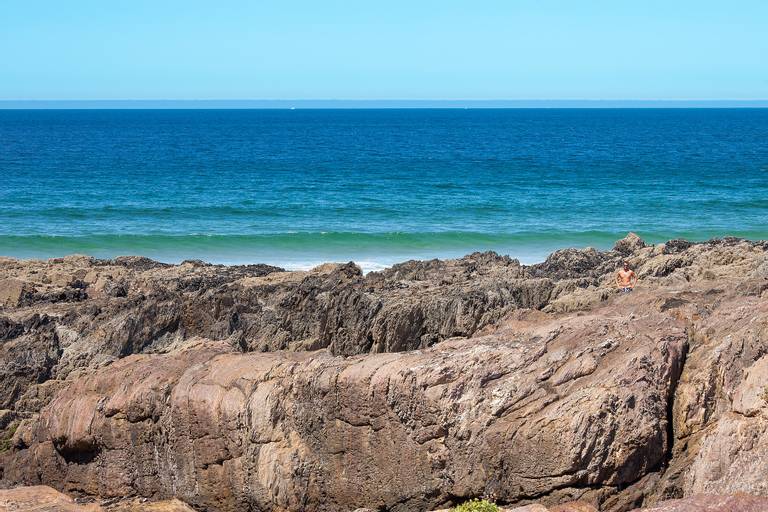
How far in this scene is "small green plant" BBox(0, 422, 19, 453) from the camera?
1572 centimetres

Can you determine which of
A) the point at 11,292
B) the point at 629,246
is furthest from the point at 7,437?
the point at 629,246

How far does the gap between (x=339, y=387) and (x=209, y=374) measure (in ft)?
7.29

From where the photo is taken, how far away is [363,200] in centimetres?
5912

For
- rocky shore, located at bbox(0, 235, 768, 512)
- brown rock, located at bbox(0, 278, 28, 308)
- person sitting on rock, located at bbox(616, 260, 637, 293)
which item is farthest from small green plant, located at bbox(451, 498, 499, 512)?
brown rock, located at bbox(0, 278, 28, 308)

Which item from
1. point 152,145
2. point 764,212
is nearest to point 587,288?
point 764,212

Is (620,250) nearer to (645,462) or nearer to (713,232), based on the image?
(645,462)

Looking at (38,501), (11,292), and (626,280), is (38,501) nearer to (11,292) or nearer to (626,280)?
(11,292)

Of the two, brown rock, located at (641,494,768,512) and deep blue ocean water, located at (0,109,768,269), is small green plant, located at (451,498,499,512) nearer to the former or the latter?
brown rock, located at (641,494,768,512)

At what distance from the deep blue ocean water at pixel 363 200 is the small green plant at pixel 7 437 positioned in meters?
22.2

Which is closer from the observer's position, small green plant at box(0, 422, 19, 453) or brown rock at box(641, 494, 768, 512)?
brown rock at box(641, 494, 768, 512)

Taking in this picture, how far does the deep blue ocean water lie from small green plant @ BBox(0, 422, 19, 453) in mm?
22155

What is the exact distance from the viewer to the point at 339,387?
1291 cm

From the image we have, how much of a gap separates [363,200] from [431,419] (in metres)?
47.2

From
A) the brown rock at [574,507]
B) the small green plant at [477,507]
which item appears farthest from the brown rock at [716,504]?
the small green plant at [477,507]
